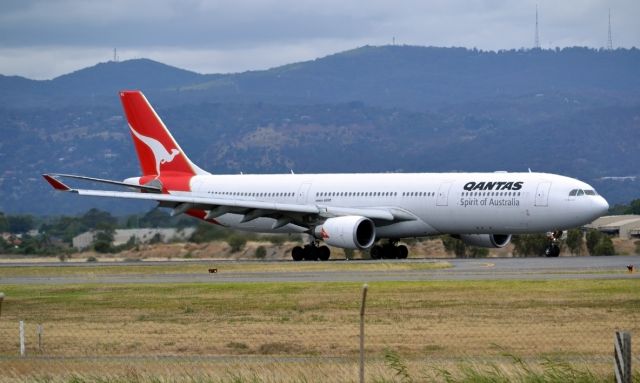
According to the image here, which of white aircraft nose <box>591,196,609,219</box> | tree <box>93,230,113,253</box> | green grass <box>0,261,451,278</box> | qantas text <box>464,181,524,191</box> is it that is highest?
qantas text <box>464,181,524,191</box>

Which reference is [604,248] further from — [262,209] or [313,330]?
[313,330]

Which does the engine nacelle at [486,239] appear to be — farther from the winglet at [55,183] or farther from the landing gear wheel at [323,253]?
the winglet at [55,183]

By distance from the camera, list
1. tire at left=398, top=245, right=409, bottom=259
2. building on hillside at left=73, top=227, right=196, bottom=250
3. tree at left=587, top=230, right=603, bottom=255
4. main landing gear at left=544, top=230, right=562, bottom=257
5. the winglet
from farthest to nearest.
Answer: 1. building on hillside at left=73, top=227, right=196, bottom=250
2. tree at left=587, top=230, right=603, bottom=255
3. tire at left=398, top=245, right=409, bottom=259
4. the winglet
5. main landing gear at left=544, top=230, right=562, bottom=257

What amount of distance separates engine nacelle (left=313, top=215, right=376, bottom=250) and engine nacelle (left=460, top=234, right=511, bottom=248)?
4.38 m

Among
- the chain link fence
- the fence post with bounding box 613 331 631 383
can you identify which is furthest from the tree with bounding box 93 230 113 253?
the fence post with bounding box 613 331 631 383

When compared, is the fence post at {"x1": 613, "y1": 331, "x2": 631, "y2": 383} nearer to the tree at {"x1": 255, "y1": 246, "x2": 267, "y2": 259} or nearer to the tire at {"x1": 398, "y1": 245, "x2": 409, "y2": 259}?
the tire at {"x1": 398, "y1": 245, "x2": 409, "y2": 259}

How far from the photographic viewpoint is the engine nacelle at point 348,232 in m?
55.2

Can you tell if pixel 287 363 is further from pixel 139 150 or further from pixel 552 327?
pixel 139 150

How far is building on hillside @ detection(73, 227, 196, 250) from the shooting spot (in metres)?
71.8

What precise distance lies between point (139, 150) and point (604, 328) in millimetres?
42473

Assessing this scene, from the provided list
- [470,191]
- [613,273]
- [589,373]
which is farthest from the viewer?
[470,191]

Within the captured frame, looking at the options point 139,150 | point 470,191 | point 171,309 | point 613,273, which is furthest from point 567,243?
point 171,309

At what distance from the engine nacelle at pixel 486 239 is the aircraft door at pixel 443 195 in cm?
338

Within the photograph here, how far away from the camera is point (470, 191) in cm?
5491
